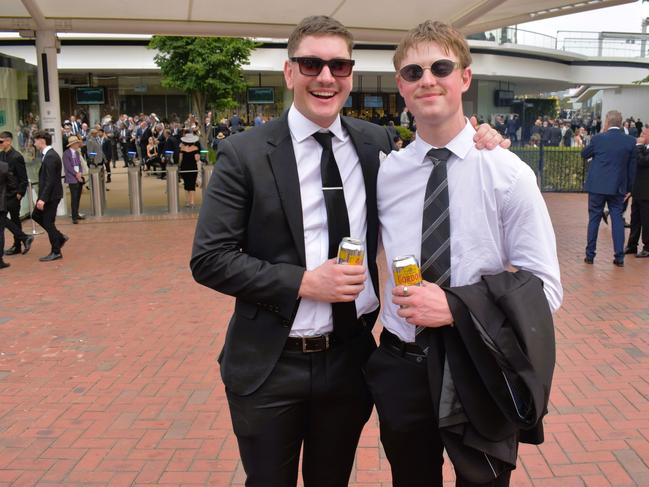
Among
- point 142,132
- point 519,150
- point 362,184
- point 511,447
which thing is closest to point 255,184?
point 362,184

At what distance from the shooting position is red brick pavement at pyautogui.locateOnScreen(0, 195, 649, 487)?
378 cm

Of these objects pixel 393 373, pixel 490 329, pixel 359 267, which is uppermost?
pixel 359 267

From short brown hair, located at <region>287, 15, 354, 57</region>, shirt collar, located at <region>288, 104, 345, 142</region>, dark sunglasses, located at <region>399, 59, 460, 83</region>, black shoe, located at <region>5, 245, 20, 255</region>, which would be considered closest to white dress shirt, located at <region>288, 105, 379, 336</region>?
shirt collar, located at <region>288, 104, 345, 142</region>

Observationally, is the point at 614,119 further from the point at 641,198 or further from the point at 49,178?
the point at 49,178

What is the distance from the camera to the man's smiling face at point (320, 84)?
2227 mm

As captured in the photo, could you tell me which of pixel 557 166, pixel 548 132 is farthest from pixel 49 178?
pixel 548 132

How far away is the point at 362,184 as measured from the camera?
2383mm

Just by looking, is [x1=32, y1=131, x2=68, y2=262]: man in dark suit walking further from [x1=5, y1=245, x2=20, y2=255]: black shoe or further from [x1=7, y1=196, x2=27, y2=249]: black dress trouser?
[x1=5, y1=245, x2=20, y2=255]: black shoe

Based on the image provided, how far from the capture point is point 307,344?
2277mm

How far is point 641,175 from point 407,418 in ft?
28.5

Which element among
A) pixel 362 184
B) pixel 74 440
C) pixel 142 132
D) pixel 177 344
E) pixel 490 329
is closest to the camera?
pixel 490 329

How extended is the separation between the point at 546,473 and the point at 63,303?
18.6 ft

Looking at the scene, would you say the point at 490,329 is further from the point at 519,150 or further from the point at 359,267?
the point at 519,150

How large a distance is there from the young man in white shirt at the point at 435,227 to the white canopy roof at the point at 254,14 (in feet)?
31.4
